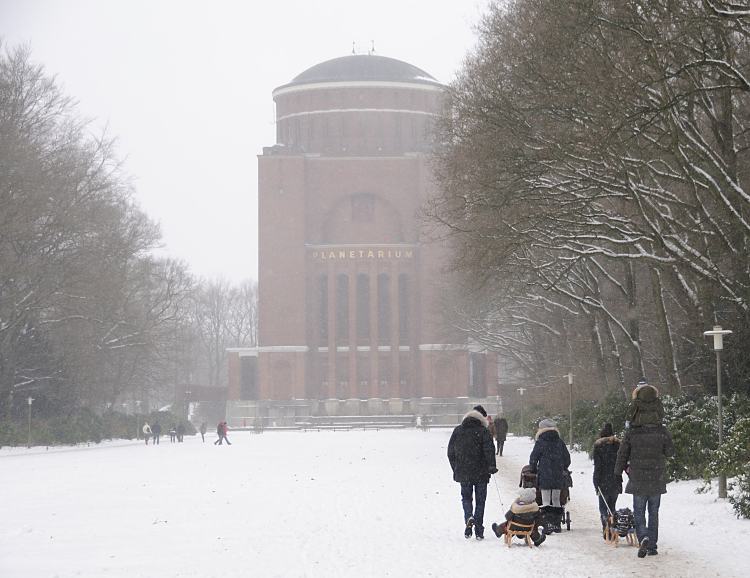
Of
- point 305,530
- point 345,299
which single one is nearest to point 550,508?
point 305,530

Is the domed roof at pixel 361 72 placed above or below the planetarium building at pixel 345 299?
above

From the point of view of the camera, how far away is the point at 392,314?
305 feet

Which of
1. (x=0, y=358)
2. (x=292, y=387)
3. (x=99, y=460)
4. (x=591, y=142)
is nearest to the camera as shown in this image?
(x=591, y=142)

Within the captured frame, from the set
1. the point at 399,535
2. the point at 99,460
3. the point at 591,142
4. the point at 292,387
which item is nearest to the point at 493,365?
the point at 292,387

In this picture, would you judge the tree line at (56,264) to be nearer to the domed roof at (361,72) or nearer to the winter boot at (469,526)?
the winter boot at (469,526)

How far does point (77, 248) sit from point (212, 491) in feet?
84.8

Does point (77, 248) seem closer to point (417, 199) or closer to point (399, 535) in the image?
point (399, 535)

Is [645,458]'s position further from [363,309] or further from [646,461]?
[363,309]

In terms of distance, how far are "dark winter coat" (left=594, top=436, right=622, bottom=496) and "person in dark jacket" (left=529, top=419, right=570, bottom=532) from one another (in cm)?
35

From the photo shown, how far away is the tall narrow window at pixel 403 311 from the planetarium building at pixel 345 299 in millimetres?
69

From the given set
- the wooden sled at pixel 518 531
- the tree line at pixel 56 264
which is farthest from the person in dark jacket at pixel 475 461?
the tree line at pixel 56 264

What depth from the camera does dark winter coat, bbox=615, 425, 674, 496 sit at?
523 inches

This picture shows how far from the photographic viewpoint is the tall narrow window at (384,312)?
93.1 m

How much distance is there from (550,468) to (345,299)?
7843 cm
